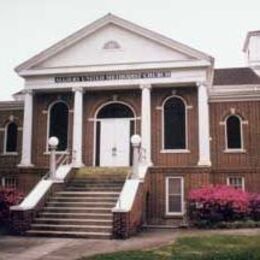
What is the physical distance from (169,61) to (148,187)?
582 cm

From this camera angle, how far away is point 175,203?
69.0ft

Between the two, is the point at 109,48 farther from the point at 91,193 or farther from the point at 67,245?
the point at 67,245

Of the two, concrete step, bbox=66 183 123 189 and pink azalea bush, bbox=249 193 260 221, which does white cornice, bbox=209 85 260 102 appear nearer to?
pink azalea bush, bbox=249 193 260 221

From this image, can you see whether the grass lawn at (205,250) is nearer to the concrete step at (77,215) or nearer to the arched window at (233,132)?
the concrete step at (77,215)

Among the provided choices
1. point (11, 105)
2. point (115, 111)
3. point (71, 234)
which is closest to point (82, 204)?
point (71, 234)

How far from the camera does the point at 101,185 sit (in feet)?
63.4

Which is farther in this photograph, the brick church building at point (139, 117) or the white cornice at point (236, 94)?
the white cornice at point (236, 94)

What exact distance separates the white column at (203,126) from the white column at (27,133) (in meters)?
7.98

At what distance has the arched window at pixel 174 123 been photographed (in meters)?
22.4

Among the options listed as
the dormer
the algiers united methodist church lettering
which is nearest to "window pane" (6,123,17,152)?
the algiers united methodist church lettering

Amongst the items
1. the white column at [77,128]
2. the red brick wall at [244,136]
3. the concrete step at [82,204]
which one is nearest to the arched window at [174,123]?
the red brick wall at [244,136]

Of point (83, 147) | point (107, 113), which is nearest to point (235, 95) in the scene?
point (107, 113)

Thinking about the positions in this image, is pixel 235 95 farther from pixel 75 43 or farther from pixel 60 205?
pixel 60 205

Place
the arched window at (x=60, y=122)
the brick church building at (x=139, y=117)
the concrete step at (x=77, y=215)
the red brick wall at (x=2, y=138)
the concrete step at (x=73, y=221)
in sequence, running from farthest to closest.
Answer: the red brick wall at (x=2, y=138) → the arched window at (x=60, y=122) → the brick church building at (x=139, y=117) → the concrete step at (x=77, y=215) → the concrete step at (x=73, y=221)
